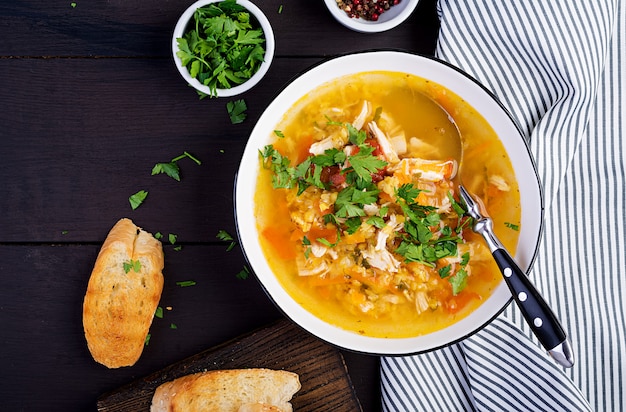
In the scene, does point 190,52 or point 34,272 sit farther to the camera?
point 34,272

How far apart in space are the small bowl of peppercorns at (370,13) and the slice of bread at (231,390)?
1966mm

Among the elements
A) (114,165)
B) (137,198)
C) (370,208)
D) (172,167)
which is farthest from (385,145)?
(114,165)

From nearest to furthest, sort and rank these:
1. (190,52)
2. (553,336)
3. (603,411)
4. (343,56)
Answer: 1. (553,336)
2. (343,56)
3. (190,52)
4. (603,411)

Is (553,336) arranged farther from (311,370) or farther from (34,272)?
(34,272)

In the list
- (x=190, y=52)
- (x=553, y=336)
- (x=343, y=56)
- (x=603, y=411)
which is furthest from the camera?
(x=603, y=411)

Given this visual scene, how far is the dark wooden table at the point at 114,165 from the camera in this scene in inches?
137

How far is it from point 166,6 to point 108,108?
26.5 inches

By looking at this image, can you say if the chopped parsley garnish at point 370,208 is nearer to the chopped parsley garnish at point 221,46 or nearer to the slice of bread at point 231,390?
the chopped parsley garnish at point 221,46

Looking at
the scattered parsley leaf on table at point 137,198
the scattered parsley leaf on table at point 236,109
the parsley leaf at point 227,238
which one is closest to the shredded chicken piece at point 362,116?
→ the scattered parsley leaf on table at point 236,109

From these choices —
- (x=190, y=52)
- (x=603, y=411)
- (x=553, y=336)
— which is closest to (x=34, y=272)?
(x=190, y=52)

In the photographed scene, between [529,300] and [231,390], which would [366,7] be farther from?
[231,390]

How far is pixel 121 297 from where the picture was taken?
132 inches

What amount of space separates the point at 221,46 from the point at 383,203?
120cm

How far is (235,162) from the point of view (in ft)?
11.4
